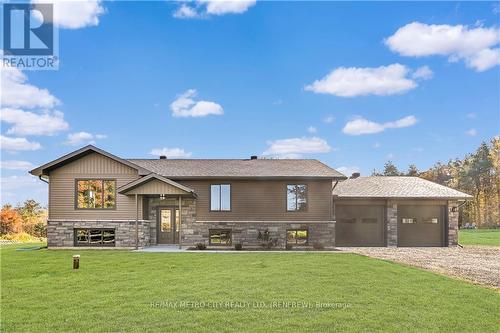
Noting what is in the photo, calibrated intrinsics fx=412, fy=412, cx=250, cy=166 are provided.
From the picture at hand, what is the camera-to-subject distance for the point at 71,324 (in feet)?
21.9

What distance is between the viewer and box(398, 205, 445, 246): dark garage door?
→ 2244cm

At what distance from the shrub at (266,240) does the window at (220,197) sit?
6.86 feet

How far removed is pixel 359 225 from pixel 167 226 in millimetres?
10219

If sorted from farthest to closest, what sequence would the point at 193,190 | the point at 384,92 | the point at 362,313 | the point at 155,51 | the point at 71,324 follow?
the point at 384,92, the point at 155,51, the point at 193,190, the point at 362,313, the point at 71,324

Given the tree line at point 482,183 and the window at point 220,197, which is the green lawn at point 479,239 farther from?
the window at point 220,197

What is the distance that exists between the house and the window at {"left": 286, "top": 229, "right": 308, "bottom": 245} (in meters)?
0.05

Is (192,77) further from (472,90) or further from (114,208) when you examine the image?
(472,90)

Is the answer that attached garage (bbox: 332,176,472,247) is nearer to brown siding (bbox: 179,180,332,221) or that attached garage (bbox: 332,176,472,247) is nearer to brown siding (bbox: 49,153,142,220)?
brown siding (bbox: 179,180,332,221)

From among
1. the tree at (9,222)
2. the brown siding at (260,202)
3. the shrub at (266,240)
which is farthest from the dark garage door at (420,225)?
the tree at (9,222)

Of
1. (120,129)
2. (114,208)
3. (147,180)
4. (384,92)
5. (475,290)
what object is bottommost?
(475,290)

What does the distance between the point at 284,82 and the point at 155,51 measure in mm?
11869

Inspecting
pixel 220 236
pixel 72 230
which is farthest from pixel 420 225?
pixel 72 230

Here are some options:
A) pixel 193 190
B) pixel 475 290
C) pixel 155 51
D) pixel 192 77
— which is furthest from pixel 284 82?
pixel 475 290

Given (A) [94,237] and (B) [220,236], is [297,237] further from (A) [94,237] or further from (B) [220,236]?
(A) [94,237]
